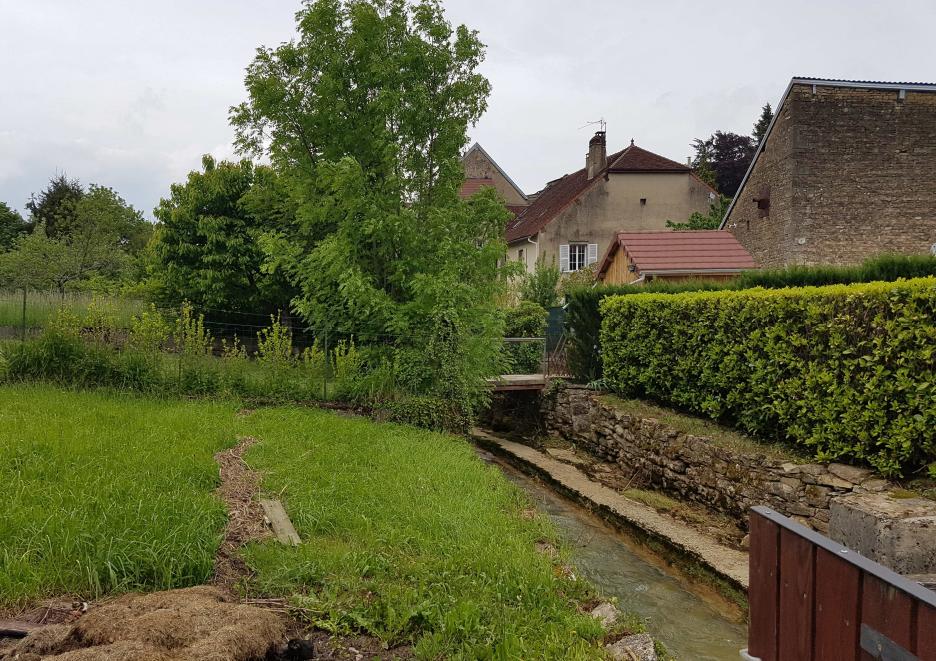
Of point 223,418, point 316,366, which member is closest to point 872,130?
point 316,366

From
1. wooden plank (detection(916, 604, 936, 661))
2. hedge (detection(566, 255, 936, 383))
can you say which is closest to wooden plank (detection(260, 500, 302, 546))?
wooden plank (detection(916, 604, 936, 661))

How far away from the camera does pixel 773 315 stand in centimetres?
899

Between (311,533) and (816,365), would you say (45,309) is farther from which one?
(816,365)

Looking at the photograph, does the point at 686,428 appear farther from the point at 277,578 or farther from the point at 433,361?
the point at 277,578

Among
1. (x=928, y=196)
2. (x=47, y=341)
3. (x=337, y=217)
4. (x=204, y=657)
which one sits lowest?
(x=204, y=657)

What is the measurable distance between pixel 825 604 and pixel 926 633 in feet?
1.59

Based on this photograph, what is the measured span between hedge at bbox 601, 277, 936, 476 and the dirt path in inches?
257

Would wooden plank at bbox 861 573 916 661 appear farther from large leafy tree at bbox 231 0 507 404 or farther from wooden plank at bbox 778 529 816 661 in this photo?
large leafy tree at bbox 231 0 507 404

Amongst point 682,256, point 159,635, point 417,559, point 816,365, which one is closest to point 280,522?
point 417,559

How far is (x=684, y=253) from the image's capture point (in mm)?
19359

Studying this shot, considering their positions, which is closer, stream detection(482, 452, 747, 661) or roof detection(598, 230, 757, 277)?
stream detection(482, 452, 747, 661)

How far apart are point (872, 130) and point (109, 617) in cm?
2540

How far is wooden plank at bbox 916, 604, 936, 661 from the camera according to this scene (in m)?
1.91

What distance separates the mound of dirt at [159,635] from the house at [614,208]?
29.1 metres
